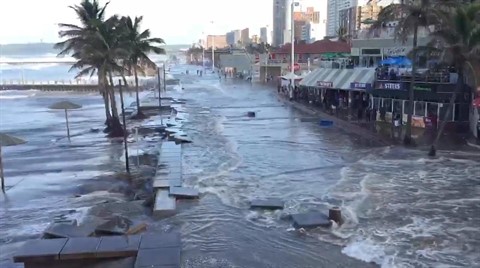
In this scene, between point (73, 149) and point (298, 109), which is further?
point (298, 109)

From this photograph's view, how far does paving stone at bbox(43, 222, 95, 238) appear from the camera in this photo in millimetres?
13945

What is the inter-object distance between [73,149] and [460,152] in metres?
20.4

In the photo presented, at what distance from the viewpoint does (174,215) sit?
1697 cm

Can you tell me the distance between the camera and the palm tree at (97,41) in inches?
1374

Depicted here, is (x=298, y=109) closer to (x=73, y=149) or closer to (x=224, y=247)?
(x=73, y=149)

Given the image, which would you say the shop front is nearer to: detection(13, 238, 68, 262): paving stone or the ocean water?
the ocean water

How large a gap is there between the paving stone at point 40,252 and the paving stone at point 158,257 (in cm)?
173

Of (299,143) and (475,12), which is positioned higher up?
(475,12)

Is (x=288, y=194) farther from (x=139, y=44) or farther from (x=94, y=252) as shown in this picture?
(x=139, y=44)

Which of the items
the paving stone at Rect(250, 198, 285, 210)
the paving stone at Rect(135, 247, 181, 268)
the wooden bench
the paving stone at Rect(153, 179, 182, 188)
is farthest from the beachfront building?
the paving stone at Rect(135, 247, 181, 268)

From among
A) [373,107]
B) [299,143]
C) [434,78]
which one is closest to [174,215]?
[299,143]

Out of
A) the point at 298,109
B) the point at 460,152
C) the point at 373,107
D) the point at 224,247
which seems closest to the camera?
the point at 224,247

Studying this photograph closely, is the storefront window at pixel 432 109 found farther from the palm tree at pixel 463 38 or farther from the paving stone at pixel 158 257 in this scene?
the paving stone at pixel 158 257

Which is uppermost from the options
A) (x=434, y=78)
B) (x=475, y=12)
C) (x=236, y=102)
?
(x=475, y=12)
